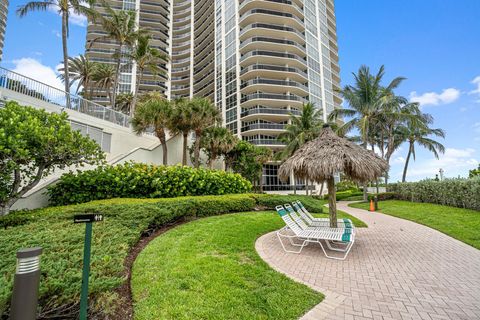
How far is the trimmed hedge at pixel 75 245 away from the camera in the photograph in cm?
275

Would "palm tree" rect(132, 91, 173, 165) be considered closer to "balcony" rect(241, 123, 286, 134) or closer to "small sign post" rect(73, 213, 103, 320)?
"small sign post" rect(73, 213, 103, 320)

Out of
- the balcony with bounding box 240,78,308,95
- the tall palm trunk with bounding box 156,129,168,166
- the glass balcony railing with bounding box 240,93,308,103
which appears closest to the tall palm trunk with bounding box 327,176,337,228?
the tall palm trunk with bounding box 156,129,168,166

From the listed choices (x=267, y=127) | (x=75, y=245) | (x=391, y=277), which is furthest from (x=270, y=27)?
(x=75, y=245)

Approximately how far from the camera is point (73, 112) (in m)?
13.4

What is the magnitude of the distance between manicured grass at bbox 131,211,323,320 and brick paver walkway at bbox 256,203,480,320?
41cm

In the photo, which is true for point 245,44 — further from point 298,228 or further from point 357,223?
point 298,228

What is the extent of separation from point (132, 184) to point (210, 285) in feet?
24.8

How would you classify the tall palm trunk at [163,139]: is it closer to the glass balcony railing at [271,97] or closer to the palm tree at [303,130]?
the palm tree at [303,130]

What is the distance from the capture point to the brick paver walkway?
3344 millimetres

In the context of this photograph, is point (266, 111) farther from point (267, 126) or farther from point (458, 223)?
point (458, 223)

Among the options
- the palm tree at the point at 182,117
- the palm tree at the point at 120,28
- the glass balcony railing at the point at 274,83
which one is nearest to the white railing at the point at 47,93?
the palm tree at the point at 182,117

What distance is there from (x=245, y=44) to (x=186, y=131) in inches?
1067

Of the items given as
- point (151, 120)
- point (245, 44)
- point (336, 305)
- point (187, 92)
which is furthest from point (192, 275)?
point (187, 92)

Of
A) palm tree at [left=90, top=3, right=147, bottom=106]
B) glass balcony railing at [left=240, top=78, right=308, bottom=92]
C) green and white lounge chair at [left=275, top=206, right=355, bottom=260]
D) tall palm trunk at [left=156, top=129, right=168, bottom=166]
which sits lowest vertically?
green and white lounge chair at [left=275, top=206, right=355, bottom=260]
